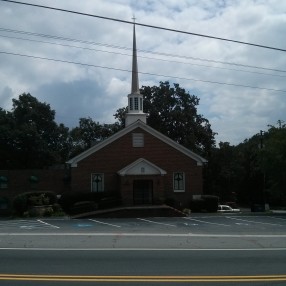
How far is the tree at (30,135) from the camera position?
63.4m

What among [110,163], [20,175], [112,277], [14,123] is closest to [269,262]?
[112,277]

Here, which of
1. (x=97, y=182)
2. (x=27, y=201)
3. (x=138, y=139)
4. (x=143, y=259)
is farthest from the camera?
(x=138, y=139)

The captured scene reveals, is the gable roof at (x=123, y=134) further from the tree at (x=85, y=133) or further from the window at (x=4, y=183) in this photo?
the tree at (x=85, y=133)

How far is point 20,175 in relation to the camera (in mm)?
41594

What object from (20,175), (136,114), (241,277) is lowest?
(241,277)

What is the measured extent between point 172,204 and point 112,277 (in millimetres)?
29361

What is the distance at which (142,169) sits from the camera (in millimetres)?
39344

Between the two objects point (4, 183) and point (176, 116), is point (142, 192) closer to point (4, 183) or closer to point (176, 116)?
point (4, 183)

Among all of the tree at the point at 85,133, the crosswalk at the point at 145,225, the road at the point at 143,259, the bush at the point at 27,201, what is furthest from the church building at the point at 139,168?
the tree at the point at 85,133

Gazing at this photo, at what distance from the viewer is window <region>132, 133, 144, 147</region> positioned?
41.1 metres

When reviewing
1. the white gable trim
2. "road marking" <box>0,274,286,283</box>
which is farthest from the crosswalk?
"road marking" <box>0,274,286,283</box>

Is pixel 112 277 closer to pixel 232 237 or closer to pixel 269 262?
pixel 269 262

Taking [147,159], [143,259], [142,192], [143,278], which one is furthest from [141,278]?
[147,159]

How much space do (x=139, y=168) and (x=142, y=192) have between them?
2.33 m
